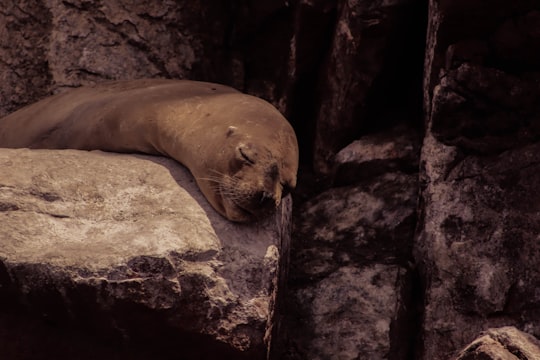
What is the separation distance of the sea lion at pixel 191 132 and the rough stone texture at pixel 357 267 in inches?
30.5

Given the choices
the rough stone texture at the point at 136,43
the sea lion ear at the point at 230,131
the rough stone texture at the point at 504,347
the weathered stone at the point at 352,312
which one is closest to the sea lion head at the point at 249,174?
the sea lion ear at the point at 230,131

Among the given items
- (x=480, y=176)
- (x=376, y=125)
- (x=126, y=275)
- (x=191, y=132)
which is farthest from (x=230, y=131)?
(x=376, y=125)

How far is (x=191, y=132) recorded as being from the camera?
4.33 meters

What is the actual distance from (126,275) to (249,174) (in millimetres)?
696

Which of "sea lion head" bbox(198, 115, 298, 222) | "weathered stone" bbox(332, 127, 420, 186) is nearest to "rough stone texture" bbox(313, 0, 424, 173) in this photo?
"weathered stone" bbox(332, 127, 420, 186)

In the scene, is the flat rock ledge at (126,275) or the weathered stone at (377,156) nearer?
the flat rock ledge at (126,275)

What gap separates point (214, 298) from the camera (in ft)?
11.9

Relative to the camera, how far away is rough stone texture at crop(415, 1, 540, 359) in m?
4.11

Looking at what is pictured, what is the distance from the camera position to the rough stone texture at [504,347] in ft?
10.6

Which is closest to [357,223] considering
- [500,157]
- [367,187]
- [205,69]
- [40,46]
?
[367,187]

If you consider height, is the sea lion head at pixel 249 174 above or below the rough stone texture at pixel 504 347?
above

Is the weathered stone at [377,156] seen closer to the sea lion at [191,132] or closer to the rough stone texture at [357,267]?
the rough stone texture at [357,267]

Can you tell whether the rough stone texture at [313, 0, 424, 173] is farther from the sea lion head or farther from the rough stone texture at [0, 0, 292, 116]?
the sea lion head

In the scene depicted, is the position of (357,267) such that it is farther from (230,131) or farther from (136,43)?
(136,43)
